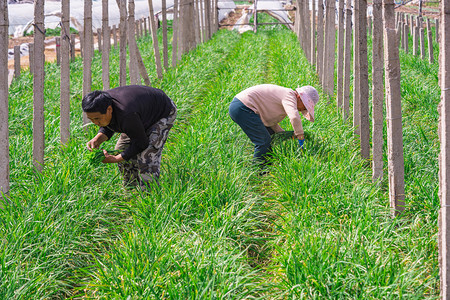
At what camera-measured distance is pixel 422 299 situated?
2.56 metres

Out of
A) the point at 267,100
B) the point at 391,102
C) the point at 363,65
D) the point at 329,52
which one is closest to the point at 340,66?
the point at 329,52

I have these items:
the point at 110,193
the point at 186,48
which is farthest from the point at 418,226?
the point at 186,48

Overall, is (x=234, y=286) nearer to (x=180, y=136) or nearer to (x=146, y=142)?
(x=146, y=142)

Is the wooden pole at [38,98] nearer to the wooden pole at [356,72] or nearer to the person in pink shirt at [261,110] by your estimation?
the person in pink shirt at [261,110]

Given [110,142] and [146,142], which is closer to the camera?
[146,142]

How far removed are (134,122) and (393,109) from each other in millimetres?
1821

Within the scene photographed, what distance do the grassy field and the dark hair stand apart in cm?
64

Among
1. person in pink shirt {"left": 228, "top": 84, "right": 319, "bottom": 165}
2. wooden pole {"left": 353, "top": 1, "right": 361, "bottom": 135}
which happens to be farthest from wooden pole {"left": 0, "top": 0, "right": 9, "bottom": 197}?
wooden pole {"left": 353, "top": 1, "right": 361, "bottom": 135}

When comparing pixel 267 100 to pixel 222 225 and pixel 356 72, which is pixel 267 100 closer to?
pixel 356 72

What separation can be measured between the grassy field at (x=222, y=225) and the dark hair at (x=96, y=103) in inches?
25.3

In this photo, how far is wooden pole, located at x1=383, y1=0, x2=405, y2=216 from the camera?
3.38 metres

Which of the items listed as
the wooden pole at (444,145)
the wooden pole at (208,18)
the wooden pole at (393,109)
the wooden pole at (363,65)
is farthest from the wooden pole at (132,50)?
the wooden pole at (208,18)

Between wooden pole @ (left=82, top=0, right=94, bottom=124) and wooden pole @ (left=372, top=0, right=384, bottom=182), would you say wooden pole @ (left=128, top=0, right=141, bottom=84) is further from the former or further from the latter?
wooden pole @ (left=372, top=0, right=384, bottom=182)

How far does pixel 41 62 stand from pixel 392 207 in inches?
123
